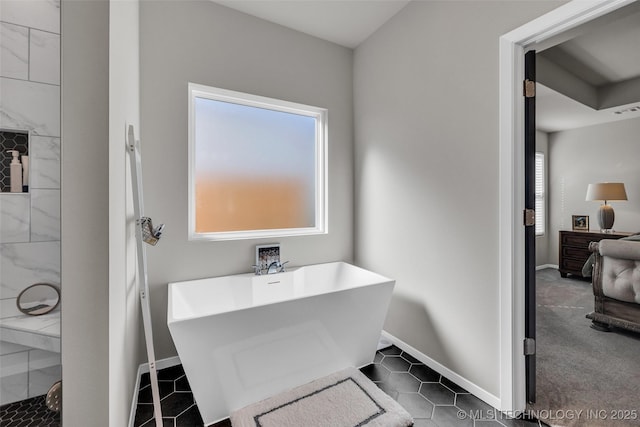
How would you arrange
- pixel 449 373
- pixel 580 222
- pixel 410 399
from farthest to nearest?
1. pixel 580 222
2. pixel 449 373
3. pixel 410 399

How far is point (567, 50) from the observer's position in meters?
2.59

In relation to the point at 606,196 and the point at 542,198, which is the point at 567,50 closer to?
the point at 606,196

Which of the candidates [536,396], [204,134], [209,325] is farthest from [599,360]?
[204,134]

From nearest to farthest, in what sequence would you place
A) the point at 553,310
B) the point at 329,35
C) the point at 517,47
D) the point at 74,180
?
the point at 74,180 → the point at 517,47 → the point at 329,35 → the point at 553,310

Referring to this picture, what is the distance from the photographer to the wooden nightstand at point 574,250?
12.1 feet

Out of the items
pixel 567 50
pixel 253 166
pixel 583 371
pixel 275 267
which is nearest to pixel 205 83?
pixel 253 166

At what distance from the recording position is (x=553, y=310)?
3113mm

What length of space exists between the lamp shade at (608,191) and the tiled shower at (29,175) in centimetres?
513

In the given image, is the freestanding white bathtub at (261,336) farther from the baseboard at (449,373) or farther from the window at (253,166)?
the window at (253,166)

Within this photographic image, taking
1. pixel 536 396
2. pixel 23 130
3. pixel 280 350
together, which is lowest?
pixel 536 396

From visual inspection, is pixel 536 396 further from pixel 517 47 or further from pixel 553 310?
pixel 517 47

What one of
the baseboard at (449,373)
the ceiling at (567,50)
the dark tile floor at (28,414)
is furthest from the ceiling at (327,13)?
the dark tile floor at (28,414)

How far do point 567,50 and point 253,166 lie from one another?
3102 mm

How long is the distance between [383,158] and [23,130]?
2.46 metres
